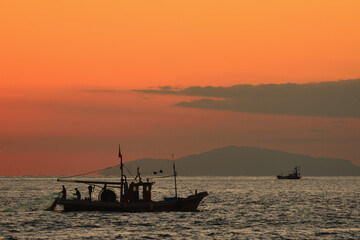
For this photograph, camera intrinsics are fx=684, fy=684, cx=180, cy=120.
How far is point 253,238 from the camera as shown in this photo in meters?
64.3

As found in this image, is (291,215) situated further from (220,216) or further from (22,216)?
(22,216)

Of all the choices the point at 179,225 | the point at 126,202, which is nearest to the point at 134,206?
the point at 126,202

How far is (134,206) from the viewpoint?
269 feet

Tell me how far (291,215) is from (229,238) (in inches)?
1237

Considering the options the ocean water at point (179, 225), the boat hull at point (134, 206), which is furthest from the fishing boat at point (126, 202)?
the ocean water at point (179, 225)

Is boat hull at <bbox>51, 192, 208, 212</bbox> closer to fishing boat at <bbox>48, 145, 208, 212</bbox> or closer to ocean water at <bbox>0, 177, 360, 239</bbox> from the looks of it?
fishing boat at <bbox>48, 145, 208, 212</bbox>

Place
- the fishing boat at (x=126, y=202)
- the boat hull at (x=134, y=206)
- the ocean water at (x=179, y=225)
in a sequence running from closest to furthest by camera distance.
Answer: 1. the ocean water at (x=179, y=225)
2. the fishing boat at (x=126, y=202)
3. the boat hull at (x=134, y=206)

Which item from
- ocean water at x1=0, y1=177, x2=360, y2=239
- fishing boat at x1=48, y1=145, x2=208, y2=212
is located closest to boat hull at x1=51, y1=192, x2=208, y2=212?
fishing boat at x1=48, y1=145, x2=208, y2=212

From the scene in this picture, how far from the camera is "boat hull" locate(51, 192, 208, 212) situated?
3231 inches

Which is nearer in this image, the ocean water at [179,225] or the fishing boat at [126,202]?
the ocean water at [179,225]

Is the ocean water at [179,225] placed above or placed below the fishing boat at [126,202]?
below

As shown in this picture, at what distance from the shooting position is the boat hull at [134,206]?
8206cm

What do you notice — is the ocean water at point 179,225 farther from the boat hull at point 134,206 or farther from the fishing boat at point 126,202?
the fishing boat at point 126,202

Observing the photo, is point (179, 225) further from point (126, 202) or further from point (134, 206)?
point (126, 202)
